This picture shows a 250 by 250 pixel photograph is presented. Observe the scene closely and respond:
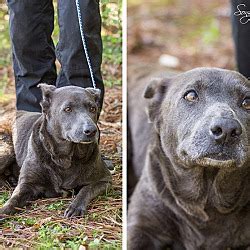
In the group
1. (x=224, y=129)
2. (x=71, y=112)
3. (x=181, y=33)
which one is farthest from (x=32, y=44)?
(x=181, y=33)

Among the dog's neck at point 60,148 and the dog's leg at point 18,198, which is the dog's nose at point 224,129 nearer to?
the dog's neck at point 60,148

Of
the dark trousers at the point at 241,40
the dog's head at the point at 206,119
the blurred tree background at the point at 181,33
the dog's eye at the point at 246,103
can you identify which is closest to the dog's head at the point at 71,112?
the dog's head at the point at 206,119

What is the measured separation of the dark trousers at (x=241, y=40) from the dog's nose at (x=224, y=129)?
0.80 meters

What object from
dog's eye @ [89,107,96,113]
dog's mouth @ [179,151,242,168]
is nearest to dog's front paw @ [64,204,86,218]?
dog's eye @ [89,107,96,113]

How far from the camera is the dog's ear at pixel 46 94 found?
3000 mm

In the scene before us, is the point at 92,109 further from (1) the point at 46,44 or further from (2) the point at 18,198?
(2) the point at 18,198

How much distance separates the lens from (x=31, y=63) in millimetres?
3016

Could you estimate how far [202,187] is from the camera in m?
3.19

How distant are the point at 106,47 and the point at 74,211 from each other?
2.53ft

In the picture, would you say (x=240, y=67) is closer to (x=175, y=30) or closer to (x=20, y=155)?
(x=20, y=155)

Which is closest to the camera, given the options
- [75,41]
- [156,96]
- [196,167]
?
[75,41]

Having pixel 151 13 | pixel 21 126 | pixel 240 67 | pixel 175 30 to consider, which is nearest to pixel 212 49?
pixel 175 30

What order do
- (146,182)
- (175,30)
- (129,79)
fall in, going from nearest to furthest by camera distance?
(146,182) < (129,79) < (175,30)

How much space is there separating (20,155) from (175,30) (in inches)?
148
